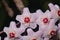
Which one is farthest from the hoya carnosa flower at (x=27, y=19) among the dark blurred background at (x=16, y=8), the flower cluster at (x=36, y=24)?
the dark blurred background at (x=16, y=8)

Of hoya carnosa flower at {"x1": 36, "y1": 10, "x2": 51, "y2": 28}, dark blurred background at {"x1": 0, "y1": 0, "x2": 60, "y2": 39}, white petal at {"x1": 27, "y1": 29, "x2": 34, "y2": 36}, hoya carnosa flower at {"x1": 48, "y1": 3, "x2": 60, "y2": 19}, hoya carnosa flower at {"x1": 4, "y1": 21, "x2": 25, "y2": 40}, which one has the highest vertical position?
dark blurred background at {"x1": 0, "y1": 0, "x2": 60, "y2": 39}

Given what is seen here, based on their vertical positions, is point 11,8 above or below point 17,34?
above

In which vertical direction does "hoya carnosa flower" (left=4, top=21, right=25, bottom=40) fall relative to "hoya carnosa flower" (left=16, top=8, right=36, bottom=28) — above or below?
below

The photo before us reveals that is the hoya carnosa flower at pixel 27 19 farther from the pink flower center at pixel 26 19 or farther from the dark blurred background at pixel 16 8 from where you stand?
the dark blurred background at pixel 16 8

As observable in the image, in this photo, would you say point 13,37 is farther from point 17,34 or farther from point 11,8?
point 11,8

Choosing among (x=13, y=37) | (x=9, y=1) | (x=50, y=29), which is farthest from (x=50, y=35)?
(x=9, y=1)

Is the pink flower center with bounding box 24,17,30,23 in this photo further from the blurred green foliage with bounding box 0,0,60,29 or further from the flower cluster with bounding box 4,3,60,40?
the blurred green foliage with bounding box 0,0,60,29

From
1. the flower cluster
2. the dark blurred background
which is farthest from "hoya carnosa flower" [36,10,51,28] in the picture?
the dark blurred background

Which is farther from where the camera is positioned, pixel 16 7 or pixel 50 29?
pixel 16 7

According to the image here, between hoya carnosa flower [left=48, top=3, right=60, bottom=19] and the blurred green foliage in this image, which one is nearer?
hoya carnosa flower [left=48, top=3, right=60, bottom=19]
